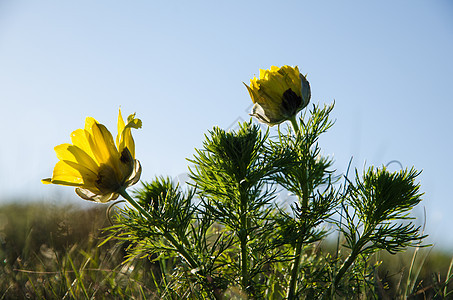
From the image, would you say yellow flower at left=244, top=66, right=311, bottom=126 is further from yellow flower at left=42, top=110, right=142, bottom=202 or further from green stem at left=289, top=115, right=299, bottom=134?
yellow flower at left=42, top=110, right=142, bottom=202

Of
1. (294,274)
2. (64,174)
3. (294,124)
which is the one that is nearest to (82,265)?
(64,174)

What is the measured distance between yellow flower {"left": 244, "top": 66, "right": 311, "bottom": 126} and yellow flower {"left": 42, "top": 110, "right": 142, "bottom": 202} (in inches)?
17.6

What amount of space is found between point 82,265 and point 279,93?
4.31ft

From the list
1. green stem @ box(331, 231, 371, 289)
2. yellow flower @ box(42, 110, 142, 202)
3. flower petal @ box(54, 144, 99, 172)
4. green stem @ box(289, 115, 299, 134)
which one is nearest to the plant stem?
green stem @ box(289, 115, 299, 134)

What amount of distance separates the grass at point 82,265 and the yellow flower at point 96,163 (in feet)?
1.04

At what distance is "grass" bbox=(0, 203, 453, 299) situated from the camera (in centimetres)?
176

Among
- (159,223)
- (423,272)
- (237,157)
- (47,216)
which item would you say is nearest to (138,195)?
(159,223)

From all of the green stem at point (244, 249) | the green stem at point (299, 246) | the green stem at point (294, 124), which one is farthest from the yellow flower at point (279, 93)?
the green stem at point (244, 249)

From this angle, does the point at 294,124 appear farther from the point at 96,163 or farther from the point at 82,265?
the point at 82,265

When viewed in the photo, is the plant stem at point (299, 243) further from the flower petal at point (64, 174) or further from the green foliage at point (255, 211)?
the flower petal at point (64, 174)

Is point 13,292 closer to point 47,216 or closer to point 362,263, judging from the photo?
point 47,216

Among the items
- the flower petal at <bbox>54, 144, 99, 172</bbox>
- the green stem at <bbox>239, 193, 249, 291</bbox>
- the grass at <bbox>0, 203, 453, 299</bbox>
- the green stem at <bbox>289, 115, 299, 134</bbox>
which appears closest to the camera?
the flower petal at <bbox>54, 144, 99, 172</bbox>

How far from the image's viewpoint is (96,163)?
4.13 feet

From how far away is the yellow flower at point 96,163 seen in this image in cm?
123
